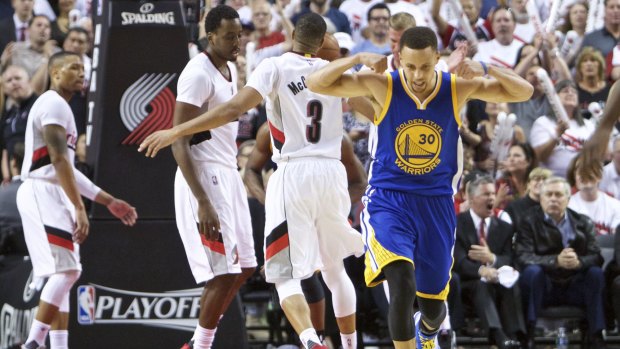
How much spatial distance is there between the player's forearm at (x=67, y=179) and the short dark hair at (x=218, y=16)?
1.62 metres

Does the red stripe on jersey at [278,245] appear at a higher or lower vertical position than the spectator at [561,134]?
lower

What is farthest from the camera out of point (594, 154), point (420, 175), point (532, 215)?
point (532, 215)

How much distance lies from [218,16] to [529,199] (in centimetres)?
417

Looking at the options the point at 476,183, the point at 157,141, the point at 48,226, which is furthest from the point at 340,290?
the point at 476,183

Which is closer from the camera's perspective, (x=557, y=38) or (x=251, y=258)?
(x=251, y=258)

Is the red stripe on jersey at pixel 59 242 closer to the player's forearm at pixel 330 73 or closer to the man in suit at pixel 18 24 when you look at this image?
the player's forearm at pixel 330 73

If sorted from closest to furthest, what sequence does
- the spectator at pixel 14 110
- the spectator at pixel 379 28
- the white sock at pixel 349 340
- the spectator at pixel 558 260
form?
the white sock at pixel 349 340 → the spectator at pixel 558 260 → the spectator at pixel 14 110 → the spectator at pixel 379 28

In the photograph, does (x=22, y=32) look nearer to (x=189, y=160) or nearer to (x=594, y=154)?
(x=189, y=160)

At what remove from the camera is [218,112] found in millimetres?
7262

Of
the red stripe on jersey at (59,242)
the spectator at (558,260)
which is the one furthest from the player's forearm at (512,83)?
the red stripe on jersey at (59,242)

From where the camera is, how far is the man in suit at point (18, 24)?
577 inches

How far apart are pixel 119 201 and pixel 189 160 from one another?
4.31ft

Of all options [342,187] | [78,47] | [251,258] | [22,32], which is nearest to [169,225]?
[251,258]

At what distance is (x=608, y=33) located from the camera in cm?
1447
